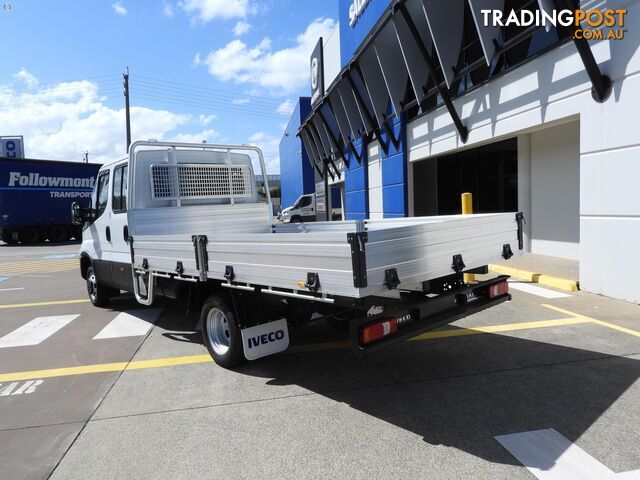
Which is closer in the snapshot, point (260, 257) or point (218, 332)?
point (260, 257)

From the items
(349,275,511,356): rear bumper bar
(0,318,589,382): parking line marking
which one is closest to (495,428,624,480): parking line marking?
(349,275,511,356): rear bumper bar

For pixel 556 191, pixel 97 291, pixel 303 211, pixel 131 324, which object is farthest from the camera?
pixel 303 211

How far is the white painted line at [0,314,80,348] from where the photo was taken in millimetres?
6164

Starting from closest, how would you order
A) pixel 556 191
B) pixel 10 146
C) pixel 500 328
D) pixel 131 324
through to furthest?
pixel 500 328
pixel 131 324
pixel 556 191
pixel 10 146


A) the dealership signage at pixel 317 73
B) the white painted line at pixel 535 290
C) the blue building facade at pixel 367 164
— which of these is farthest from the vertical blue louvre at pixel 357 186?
the white painted line at pixel 535 290

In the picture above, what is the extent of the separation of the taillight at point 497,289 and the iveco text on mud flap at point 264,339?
201 centimetres

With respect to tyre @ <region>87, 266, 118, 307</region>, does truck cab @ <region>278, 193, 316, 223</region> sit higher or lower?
higher

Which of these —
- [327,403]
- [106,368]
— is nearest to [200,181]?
[106,368]

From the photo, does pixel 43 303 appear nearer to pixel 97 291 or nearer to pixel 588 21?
pixel 97 291

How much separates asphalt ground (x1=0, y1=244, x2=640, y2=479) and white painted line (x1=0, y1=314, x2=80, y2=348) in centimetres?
24

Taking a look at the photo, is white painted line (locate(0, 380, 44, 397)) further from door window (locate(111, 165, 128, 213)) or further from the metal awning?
the metal awning

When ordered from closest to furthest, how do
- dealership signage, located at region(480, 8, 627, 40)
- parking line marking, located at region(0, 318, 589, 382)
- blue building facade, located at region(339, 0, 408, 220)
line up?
parking line marking, located at region(0, 318, 589, 382)
dealership signage, located at region(480, 8, 627, 40)
blue building facade, located at region(339, 0, 408, 220)

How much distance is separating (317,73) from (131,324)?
83.1ft

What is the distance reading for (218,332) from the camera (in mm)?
4824
